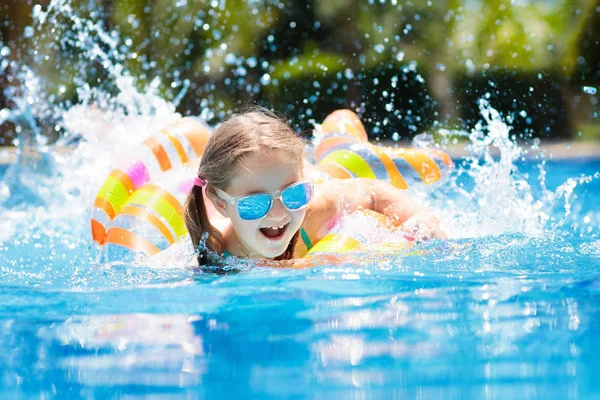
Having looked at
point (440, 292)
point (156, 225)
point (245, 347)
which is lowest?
point (245, 347)

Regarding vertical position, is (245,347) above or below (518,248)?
below

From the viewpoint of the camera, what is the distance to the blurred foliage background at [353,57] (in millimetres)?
11227

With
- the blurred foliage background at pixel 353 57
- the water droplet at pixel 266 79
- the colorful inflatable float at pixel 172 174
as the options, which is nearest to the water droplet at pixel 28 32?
the blurred foliage background at pixel 353 57

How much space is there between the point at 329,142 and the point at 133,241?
1.48 meters

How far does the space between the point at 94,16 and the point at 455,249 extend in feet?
28.7

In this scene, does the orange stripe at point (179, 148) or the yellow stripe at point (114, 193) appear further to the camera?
the orange stripe at point (179, 148)

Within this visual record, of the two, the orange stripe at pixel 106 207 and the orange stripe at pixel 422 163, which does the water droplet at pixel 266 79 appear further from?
the orange stripe at pixel 106 207

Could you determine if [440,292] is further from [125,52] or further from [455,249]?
[125,52]

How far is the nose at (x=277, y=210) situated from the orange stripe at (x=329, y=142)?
1.67 metres

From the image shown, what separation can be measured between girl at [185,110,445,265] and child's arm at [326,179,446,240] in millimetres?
11

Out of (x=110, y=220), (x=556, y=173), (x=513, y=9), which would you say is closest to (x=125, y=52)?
(x=513, y=9)

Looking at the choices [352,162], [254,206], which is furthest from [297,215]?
[352,162]

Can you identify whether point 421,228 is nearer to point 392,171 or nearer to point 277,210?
point 277,210

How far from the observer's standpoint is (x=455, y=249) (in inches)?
151
